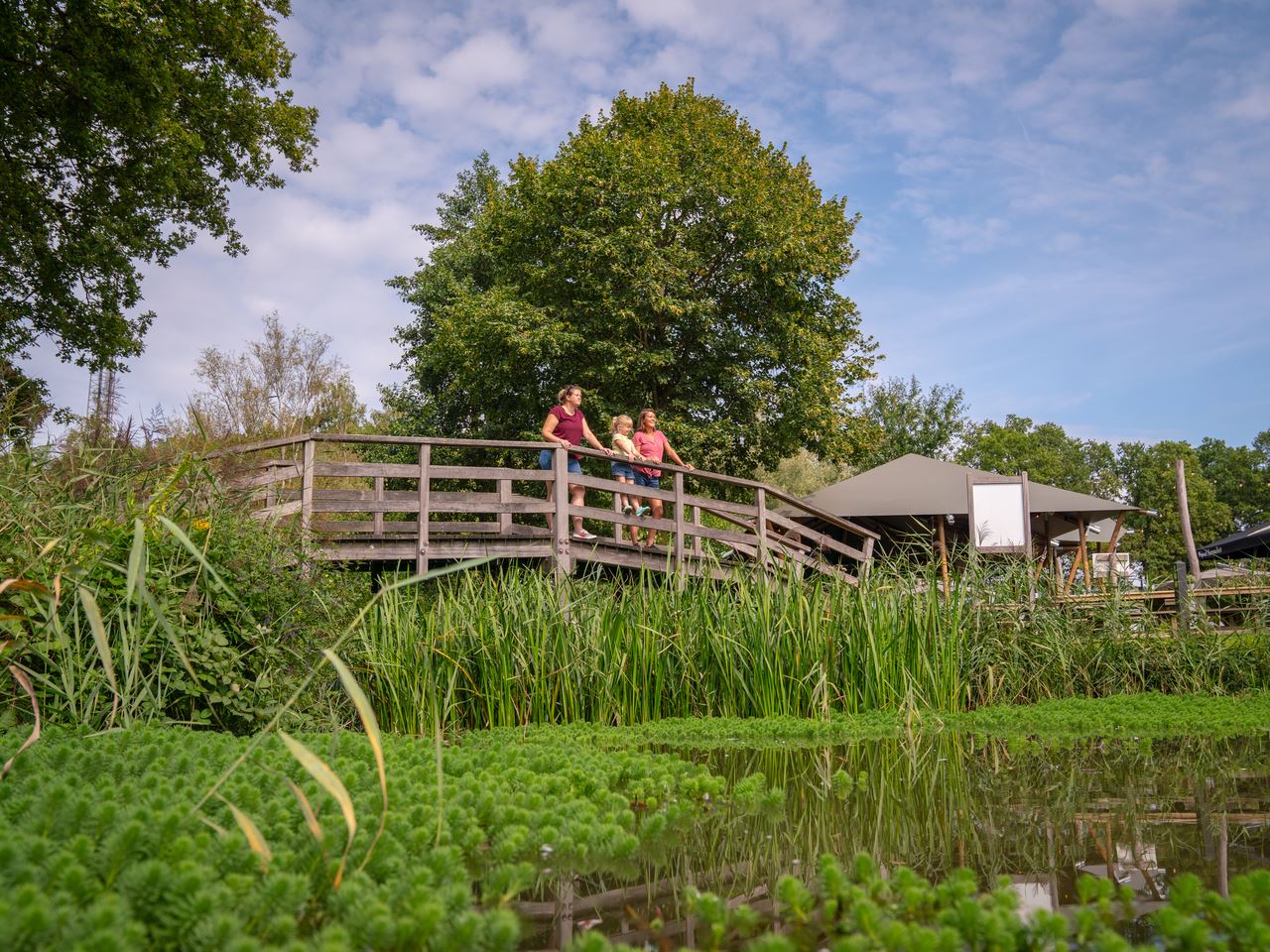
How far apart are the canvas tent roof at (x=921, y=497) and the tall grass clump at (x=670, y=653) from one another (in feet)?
24.5

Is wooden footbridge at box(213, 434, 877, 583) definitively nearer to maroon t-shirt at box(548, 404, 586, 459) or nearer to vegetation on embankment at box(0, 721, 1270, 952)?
maroon t-shirt at box(548, 404, 586, 459)

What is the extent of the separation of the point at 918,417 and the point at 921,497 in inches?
822

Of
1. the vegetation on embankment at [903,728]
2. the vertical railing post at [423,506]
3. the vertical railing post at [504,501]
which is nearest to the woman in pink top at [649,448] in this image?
the vertical railing post at [504,501]

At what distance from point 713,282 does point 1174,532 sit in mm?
34256

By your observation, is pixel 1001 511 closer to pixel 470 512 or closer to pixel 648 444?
pixel 648 444

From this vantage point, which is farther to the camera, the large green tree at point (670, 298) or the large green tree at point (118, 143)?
the large green tree at point (670, 298)

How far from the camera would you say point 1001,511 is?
11891 millimetres

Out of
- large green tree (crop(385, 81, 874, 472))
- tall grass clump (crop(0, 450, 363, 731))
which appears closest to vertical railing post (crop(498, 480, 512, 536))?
tall grass clump (crop(0, 450, 363, 731))

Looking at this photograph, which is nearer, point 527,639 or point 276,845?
point 276,845

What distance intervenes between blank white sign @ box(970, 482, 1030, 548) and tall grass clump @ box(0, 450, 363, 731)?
28.7ft

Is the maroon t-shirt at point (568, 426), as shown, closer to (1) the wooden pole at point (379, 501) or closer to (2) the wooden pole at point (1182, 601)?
(1) the wooden pole at point (379, 501)

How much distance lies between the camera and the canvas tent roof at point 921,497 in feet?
47.9

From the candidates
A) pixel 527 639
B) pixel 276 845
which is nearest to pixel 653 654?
pixel 527 639

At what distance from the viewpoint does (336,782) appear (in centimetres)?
192
